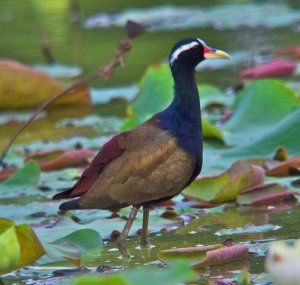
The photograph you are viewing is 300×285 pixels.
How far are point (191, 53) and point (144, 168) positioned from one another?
0.54 metres

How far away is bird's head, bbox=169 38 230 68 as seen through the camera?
435 centimetres

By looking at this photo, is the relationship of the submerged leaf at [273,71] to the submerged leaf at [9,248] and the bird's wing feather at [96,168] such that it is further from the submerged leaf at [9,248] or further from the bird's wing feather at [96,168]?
the submerged leaf at [9,248]

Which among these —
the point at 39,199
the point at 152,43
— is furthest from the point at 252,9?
the point at 39,199

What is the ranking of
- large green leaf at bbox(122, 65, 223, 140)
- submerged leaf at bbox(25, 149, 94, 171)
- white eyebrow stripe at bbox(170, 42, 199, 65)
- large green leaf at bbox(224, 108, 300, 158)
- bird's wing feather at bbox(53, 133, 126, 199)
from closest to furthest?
bird's wing feather at bbox(53, 133, 126, 199), white eyebrow stripe at bbox(170, 42, 199, 65), large green leaf at bbox(224, 108, 300, 158), submerged leaf at bbox(25, 149, 94, 171), large green leaf at bbox(122, 65, 223, 140)

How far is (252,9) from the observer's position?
1096 cm

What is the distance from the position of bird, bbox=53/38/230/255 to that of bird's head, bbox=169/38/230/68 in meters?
0.22

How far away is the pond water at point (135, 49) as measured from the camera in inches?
166

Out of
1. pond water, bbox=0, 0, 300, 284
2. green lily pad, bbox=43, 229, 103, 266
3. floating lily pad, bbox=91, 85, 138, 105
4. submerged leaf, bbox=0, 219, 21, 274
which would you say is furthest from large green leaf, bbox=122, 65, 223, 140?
submerged leaf, bbox=0, 219, 21, 274

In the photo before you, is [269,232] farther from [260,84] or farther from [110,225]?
[260,84]

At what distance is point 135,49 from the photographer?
377 inches

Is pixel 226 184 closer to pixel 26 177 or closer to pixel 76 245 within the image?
pixel 76 245

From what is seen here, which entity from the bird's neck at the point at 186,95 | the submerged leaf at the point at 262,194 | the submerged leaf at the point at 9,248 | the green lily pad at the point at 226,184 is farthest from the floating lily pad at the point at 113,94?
the submerged leaf at the point at 9,248

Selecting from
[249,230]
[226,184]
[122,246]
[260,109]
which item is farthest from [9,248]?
[260,109]

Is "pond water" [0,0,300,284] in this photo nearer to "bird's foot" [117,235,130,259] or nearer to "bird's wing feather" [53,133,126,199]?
"bird's foot" [117,235,130,259]
